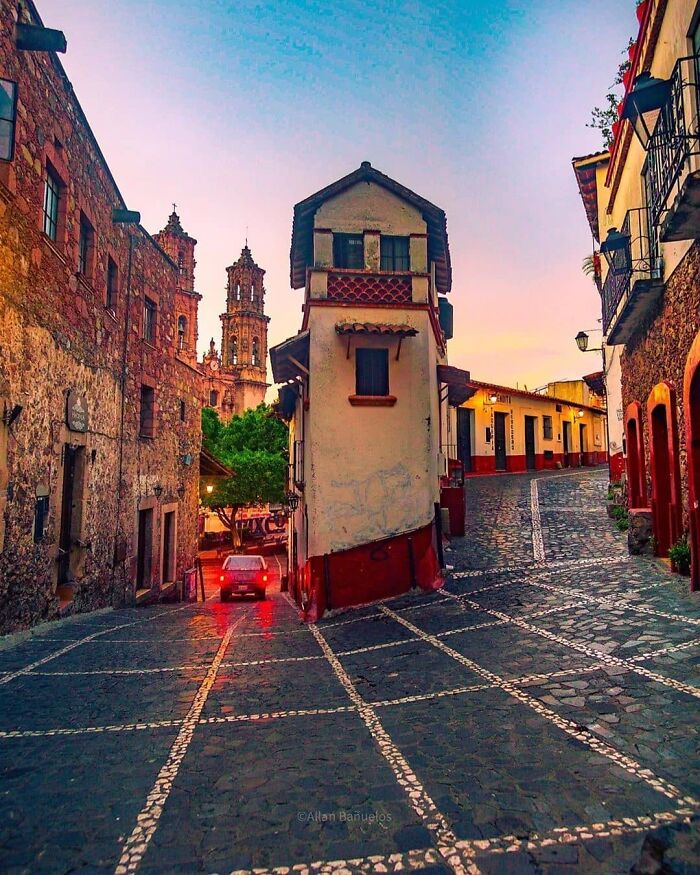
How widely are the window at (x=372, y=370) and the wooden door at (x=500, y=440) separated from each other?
67.9 ft

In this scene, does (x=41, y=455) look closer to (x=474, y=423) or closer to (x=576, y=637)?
(x=576, y=637)

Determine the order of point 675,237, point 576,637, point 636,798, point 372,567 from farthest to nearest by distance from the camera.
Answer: point 372,567 < point 675,237 < point 576,637 < point 636,798

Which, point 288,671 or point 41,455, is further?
point 41,455

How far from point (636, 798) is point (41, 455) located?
831 centimetres

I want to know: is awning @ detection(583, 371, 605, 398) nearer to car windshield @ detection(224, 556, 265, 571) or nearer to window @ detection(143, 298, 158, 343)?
car windshield @ detection(224, 556, 265, 571)

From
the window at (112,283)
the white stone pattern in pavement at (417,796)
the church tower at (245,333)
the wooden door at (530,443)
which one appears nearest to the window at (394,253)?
the window at (112,283)

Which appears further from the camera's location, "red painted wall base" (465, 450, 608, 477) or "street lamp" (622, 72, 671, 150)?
"red painted wall base" (465, 450, 608, 477)

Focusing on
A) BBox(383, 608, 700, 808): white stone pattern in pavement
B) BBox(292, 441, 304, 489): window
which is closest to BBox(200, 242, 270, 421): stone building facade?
BBox(292, 441, 304, 489): window

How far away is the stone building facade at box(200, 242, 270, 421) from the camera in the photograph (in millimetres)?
62406

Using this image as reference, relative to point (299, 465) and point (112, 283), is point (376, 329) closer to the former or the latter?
point (299, 465)

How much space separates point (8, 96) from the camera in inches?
259

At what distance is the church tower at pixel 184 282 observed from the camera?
4900 cm

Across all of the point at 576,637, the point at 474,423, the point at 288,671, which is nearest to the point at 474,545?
the point at 576,637

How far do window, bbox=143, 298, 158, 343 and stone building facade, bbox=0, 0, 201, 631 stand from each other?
0.13 feet
